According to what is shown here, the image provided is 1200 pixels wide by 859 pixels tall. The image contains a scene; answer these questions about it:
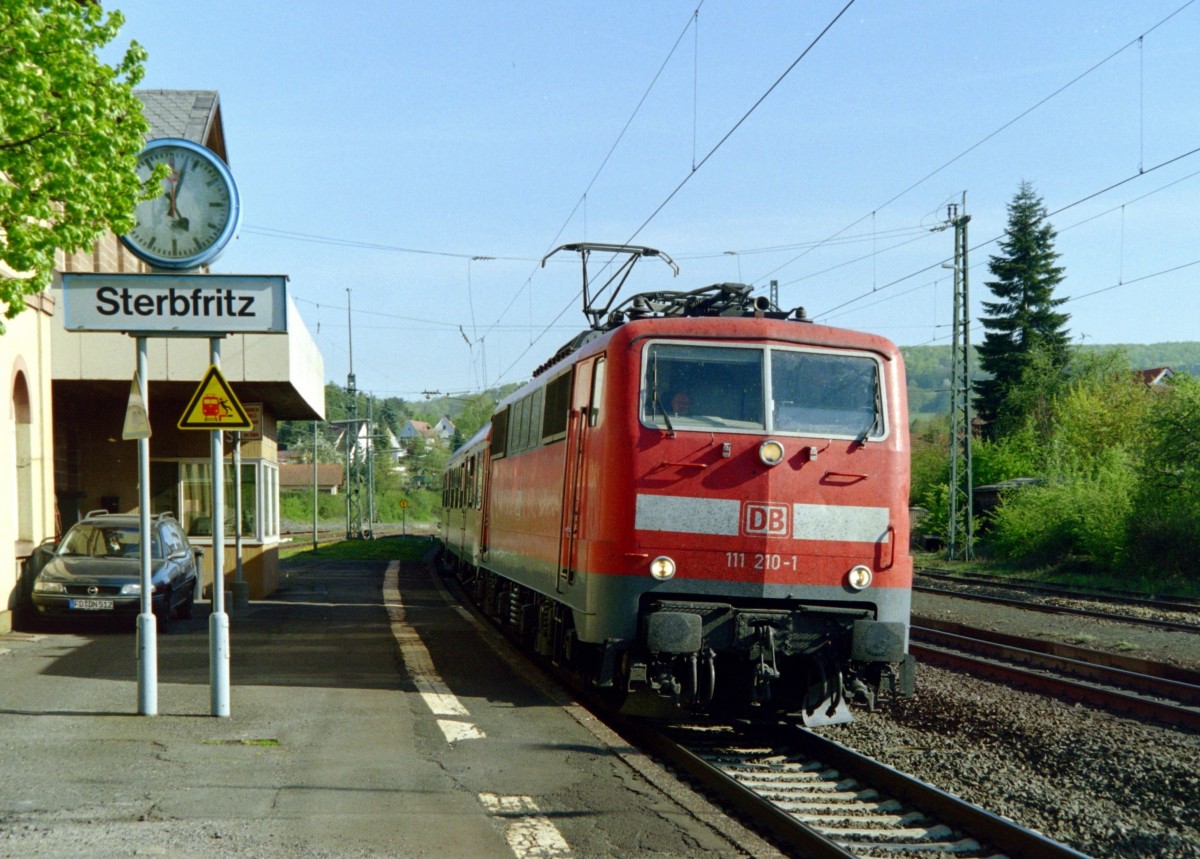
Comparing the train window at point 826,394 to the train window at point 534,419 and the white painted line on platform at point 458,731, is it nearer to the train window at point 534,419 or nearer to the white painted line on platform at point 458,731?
the white painted line on platform at point 458,731

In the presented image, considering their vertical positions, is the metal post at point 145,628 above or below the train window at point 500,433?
below

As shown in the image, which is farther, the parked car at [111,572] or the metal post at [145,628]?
the parked car at [111,572]

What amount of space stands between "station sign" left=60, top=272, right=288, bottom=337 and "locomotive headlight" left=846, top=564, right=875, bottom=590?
4.71 m

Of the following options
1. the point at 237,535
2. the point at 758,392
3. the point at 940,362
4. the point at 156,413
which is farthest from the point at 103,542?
the point at 940,362

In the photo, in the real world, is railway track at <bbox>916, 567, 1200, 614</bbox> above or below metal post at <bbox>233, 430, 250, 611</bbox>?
below

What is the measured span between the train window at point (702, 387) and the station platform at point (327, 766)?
7.99 ft

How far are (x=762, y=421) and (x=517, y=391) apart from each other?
→ 20.6 feet

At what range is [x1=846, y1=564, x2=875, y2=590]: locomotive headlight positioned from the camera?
374 inches

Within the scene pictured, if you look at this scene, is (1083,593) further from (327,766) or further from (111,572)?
(327,766)

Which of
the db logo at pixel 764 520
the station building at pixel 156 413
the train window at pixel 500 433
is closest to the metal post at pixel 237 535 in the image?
the station building at pixel 156 413

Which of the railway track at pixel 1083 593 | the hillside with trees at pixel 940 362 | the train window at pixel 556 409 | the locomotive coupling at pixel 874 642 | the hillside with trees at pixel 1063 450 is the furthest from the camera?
the hillside with trees at pixel 940 362

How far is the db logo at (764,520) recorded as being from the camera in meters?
9.39

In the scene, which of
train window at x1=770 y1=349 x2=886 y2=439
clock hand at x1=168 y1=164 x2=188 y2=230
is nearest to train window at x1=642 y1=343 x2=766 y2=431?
train window at x1=770 y1=349 x2=886 y2=439

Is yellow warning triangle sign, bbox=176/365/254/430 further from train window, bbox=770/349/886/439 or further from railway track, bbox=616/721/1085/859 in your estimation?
train window, bbox=770/349/886/439
